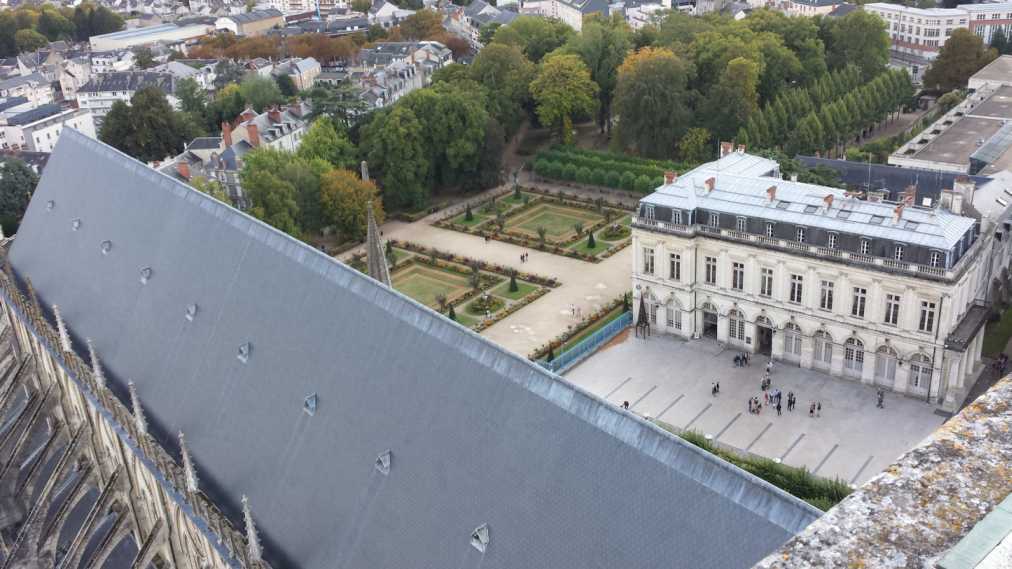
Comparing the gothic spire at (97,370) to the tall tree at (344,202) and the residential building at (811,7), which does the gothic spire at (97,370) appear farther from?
the residential building at (811,7)

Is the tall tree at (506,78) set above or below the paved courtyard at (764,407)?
above

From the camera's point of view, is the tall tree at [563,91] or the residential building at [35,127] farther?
the residential building at [35,127]

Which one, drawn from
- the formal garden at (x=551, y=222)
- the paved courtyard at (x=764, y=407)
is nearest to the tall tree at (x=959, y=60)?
the formal garden at (x=551, y=222)

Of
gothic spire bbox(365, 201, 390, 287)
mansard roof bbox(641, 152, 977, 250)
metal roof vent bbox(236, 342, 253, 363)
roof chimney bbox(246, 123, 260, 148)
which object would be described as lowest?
roof chimney bbox(246, 123, 260, 148)

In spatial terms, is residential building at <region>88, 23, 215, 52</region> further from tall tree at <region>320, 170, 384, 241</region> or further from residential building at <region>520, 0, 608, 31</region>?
tall tree at <region>320, 170, 384, 241</region>

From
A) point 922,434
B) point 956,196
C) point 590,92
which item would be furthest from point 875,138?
point 922,434

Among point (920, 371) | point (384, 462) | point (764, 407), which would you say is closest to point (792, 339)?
point (764, 407)

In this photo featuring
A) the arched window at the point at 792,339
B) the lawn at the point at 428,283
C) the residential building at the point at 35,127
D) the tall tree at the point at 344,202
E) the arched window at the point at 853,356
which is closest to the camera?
the arched window at the point at 853,356

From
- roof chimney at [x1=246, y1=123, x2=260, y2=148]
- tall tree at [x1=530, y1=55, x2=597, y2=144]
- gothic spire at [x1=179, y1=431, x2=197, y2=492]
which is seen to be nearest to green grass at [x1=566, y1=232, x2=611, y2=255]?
tall tree at [x1=530, y1=55, x2=597, y2=144]
